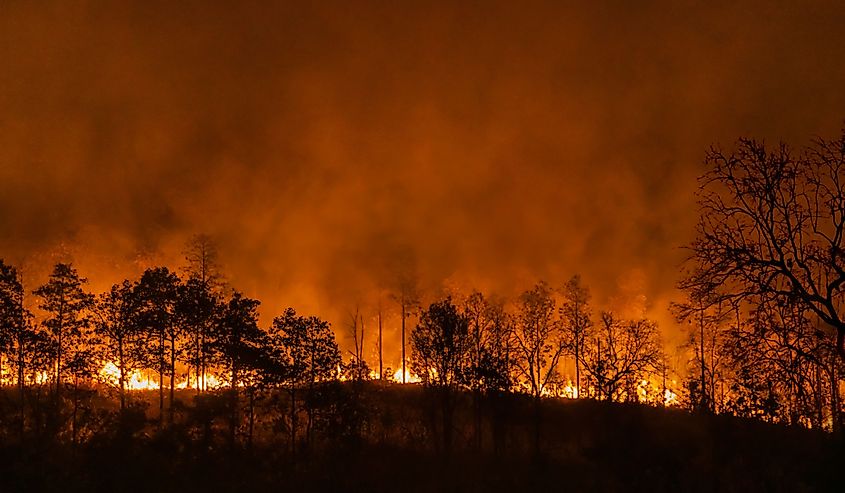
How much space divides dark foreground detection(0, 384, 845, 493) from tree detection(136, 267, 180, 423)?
4192 millimetres

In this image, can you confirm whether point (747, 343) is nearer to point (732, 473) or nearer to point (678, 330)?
point (732, 473)

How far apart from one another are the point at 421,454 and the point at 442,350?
7713 mm

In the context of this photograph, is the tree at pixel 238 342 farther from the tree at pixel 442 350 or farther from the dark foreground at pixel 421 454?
the tree at pixel 442 350

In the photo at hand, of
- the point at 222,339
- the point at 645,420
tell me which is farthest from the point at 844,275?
the point at 645,420

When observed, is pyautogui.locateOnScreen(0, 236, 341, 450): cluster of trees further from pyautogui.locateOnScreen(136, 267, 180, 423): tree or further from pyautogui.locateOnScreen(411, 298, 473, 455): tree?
pyautogui.locateOnScreen(411, 298, 473, 455): tree

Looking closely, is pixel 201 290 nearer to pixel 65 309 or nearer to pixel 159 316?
pixel 159 316

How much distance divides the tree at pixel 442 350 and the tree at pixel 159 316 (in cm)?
1867

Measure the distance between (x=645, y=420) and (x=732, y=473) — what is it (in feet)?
71.7

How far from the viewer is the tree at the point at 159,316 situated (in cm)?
5412

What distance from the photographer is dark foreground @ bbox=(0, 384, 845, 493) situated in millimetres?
37812

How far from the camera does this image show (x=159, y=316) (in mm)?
54031

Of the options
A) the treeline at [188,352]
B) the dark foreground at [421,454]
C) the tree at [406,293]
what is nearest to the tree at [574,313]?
the dark foreground at [421,454]

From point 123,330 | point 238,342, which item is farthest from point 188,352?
point 123,330

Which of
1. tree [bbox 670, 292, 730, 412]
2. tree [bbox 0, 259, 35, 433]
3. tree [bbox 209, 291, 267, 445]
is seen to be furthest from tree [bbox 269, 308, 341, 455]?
tree [bbox 670, 292, 730, 412]
